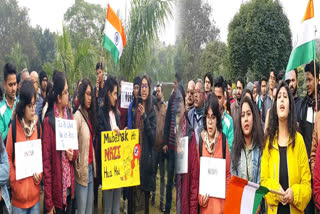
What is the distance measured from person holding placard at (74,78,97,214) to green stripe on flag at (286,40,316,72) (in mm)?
2408

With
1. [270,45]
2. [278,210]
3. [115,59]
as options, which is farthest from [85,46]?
[270,45]

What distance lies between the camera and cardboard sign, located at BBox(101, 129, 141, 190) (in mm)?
3420

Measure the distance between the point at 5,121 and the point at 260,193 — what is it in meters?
2.57

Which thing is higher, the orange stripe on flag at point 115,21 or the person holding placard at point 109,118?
the orange stripe on flag at point 115,21

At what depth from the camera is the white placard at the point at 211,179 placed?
2.66 meters

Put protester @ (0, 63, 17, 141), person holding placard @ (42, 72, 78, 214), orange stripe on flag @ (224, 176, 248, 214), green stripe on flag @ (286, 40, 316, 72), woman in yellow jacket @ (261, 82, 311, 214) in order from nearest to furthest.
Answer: orange stripe on flag @ (224, 176, 248, 214), woman in yellow jacket @ (261, 82, 311, 214), person holding placard @ (42, 72, 78, 214), protester @ (0, 63, 17, 141), green stripe on flag @ (286, 40, 316, 72)

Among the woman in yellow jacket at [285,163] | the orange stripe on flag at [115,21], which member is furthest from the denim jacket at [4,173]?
the orange stripe on flag at [115,21]

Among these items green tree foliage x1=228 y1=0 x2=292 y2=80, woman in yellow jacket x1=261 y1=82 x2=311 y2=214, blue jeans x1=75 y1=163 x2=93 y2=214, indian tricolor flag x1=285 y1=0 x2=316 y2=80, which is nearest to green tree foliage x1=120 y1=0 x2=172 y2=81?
woman in yellow jacket x1=261 y1=82 x2=311 y2=214

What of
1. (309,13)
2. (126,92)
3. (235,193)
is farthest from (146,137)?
(309,13)

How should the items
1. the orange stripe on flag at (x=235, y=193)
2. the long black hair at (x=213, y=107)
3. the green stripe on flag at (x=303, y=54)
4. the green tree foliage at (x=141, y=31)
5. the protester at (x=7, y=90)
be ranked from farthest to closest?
1. the green stripe on flag at (x=303, y=54)
2. the green tree foliage at (x=141, y=31)
3. the protester at (x=7, y=90)
4. the long black hair at (x=213, y=107)
5. the orange stripe on flag at (x=235, y=193)

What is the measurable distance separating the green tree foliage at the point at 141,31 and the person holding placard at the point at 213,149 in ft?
3.26

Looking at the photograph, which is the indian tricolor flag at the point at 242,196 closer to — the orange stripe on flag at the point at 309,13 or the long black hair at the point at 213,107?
the long black hair at the point at 213,107

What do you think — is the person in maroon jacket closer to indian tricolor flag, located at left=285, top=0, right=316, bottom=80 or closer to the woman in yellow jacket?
the woman in yellow jacket

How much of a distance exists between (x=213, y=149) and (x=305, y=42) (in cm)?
195
